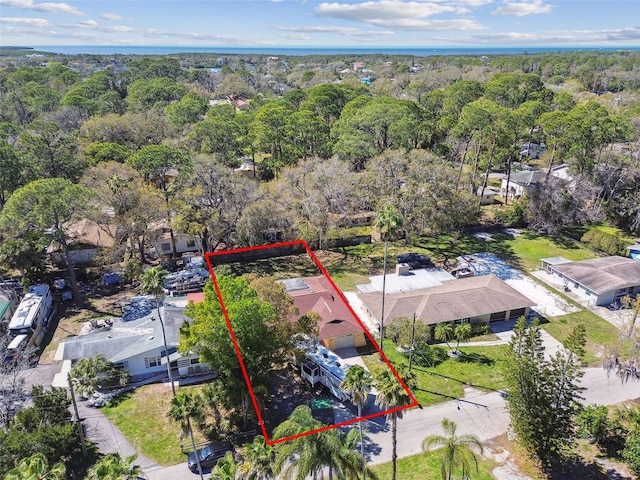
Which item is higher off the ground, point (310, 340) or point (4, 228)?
point (4, 228)

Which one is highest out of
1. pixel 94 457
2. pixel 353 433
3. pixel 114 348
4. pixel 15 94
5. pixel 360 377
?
pixel 15 94

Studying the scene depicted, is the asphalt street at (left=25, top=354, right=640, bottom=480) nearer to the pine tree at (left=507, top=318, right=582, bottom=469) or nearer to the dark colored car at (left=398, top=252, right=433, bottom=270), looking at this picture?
the pine tree at (left=507, top=318, right=582, bottom=469)

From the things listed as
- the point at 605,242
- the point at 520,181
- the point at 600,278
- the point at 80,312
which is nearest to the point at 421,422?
the point at 600,278

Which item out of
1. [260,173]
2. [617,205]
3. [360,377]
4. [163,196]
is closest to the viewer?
[360,377]

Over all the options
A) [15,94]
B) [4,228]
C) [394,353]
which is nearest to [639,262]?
[394,353]

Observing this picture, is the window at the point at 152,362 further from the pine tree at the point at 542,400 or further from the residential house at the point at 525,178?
the residential house at the point at 525,178

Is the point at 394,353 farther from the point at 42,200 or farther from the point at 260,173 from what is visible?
the point at 260,173

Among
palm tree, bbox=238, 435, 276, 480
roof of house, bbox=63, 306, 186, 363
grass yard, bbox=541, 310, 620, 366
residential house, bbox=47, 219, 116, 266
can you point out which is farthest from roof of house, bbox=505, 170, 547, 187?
palm tree, bbox=238, 435, 276, 480

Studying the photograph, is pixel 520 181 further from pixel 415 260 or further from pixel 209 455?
pixel 209 455
